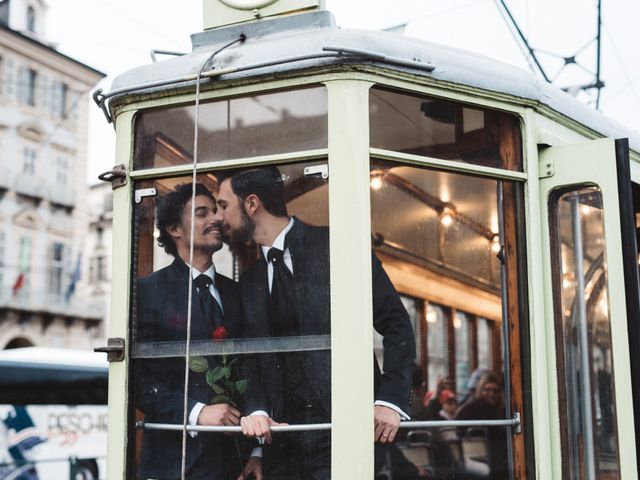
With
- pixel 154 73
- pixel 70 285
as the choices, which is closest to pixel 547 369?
pixel 154 73

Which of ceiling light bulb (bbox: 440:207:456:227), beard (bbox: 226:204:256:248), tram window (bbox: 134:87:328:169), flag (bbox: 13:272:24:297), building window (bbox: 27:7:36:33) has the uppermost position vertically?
building window (bbox: 27:7:36:33)

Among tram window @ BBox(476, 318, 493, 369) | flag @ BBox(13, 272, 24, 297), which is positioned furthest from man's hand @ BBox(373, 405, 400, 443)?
flag @ BBox(13, 272, 24, 297)

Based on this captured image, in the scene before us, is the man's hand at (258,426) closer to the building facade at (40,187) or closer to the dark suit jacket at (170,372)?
the dark suit jacket at (170,372)

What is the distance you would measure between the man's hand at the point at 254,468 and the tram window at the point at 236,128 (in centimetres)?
110

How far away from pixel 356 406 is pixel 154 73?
1.55 meters

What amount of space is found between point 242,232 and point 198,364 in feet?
1.68

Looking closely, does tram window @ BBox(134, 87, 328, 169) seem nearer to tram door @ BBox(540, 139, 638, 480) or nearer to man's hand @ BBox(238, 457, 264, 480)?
tram door @ BBox(540, 139, 638, 480)

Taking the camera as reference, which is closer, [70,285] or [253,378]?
[253,378]

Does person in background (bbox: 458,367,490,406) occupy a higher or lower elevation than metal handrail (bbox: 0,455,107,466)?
higher

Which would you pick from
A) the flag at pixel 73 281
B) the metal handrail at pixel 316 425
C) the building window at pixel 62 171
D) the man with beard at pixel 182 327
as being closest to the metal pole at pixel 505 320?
the metal handrail at pixel 316 425

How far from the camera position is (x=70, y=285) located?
2881 centimetres

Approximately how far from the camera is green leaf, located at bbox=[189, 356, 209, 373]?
3232mm

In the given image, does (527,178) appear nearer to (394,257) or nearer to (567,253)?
(567,253)

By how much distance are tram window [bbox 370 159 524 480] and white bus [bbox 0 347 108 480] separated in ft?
23.8
